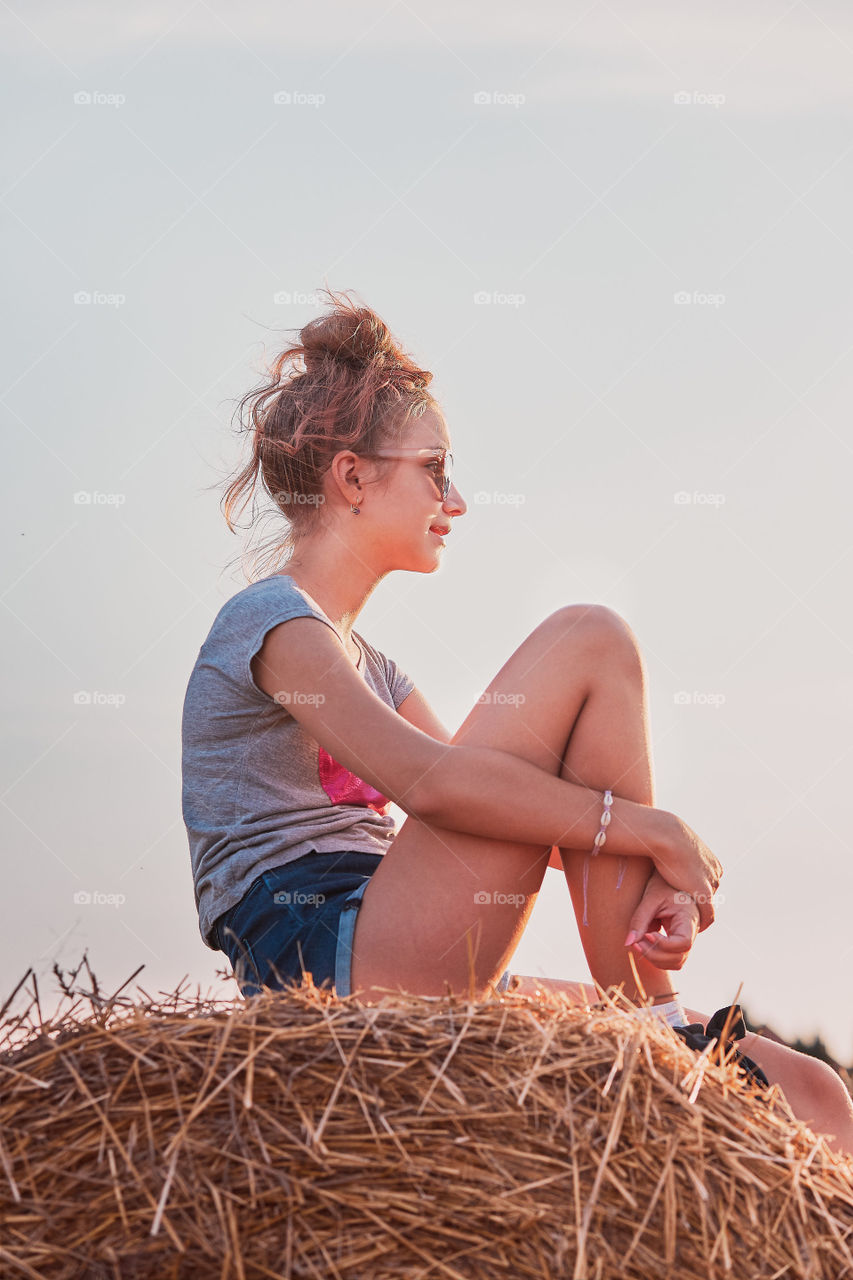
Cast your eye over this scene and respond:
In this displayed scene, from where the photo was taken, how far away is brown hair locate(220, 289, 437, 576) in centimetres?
318

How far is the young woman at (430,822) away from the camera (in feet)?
8.14

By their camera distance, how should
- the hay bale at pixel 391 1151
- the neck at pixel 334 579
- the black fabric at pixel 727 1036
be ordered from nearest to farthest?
the hay bale at pixel 391 1151
the black fabric at pixel 727 1036
the neck at pixel 334 579

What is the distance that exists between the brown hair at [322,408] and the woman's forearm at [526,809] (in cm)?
100

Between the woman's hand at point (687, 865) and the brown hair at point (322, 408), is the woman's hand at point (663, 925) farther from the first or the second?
the brown hair at point (322, 408)

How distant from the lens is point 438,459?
3.23m

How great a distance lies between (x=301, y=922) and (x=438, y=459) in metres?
1.28

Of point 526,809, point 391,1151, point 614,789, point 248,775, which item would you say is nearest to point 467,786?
point 526,809

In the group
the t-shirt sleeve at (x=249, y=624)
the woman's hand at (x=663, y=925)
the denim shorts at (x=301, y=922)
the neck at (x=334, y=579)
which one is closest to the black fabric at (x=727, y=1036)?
the woman's hand at (x=663, y=925)

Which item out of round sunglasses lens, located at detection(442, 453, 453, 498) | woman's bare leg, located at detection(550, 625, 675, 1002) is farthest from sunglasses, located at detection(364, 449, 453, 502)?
woman's bare leg, located at detection(550, 625, 675, 1002)

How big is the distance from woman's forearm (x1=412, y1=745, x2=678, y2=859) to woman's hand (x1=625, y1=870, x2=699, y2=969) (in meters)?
0.10

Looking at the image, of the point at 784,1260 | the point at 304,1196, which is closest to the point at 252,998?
the point at 304,1196

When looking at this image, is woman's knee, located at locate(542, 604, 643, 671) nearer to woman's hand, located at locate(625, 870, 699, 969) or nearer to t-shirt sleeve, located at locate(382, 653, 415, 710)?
woman's hand, located at locate(625, 870, 699, 969)

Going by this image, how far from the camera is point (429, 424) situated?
3.26 m

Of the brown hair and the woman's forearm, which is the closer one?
the woman's forearm
